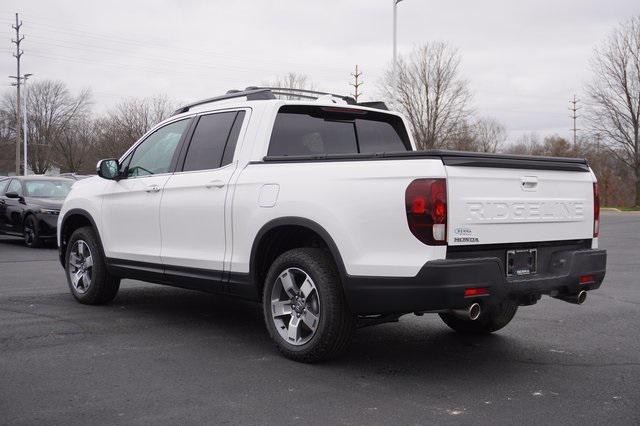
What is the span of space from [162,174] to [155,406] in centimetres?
276

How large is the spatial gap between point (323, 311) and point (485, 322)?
6.18 feet

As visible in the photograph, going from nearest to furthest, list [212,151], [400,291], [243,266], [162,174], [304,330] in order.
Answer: [400,291]
[304,330]
[243,266]
[212,151]
[162,174]

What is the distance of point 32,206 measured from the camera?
46.4 feet

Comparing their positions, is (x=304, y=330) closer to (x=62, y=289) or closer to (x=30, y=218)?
(x=62, y=289)

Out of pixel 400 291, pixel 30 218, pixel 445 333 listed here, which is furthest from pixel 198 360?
pixel 30 218

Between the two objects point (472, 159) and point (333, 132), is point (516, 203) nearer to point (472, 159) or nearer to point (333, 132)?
point (472, 159)

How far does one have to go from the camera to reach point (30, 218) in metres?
14.1

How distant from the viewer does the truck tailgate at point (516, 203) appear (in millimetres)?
4172

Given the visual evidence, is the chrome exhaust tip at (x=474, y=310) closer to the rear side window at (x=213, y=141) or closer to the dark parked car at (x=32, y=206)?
the rear side window at (x=213, y=141)

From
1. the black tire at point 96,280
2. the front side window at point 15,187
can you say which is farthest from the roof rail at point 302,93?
the front side window at point 15,187

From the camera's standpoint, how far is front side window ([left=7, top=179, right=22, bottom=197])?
48.8 ft

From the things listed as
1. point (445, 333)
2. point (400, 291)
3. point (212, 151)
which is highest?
point (212, 151)

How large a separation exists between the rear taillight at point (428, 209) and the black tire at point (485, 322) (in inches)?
68.7

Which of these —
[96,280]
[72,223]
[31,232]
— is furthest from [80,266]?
[31,232]
